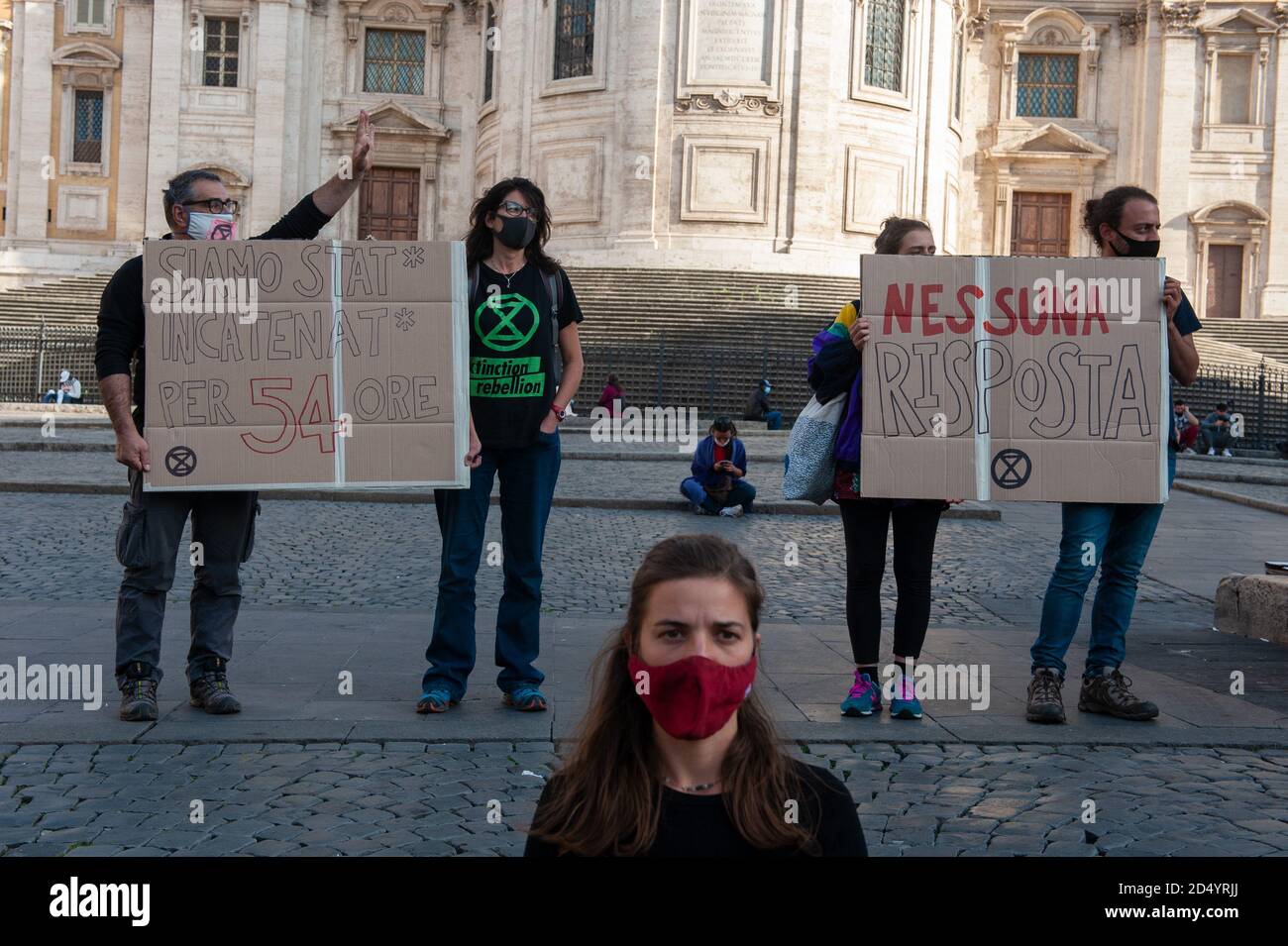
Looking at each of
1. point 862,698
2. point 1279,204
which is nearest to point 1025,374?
point 862,698

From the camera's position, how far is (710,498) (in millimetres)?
14180

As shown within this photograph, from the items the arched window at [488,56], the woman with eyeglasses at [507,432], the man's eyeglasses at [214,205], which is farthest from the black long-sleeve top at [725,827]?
the arched window at [488,56]

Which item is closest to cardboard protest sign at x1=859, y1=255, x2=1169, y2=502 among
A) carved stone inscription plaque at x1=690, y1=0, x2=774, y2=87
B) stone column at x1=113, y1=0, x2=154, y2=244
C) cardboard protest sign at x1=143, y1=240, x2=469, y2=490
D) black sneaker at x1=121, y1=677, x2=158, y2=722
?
cardboard protest sign at x1=143, y1=240, x2=469, y2=490

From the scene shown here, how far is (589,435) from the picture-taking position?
2345cm

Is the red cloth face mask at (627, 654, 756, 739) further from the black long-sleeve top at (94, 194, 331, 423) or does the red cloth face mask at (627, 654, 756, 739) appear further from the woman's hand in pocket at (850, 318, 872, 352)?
the black long-sleeve top at (94, 194, 331, 423)

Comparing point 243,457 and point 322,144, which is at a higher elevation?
point 322,144

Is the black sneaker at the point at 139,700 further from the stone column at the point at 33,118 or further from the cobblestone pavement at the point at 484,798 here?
the stone column at the point at 33,118

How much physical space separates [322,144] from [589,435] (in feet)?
72.3

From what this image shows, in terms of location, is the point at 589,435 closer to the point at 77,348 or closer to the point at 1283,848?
the point at 77,348

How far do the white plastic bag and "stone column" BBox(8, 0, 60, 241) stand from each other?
39980mm

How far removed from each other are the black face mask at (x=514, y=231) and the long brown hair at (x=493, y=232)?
0.08 m

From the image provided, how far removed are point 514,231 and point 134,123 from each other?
130 ft

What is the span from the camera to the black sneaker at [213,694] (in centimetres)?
541
